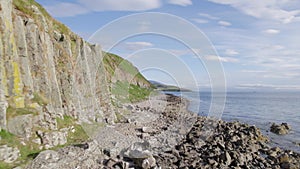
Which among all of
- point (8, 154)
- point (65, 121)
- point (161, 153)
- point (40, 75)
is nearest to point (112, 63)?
point (65, 121)

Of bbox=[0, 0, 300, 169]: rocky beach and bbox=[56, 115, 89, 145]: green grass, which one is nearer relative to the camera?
bbox=[0, 0, 300, 169]: rocky beach

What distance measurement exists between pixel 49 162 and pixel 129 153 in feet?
16.8

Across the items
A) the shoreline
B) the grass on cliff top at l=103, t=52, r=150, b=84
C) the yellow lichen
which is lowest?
the shoreline

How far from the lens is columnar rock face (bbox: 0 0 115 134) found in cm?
1733

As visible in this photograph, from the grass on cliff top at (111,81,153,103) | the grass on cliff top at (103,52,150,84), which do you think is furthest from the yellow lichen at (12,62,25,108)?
the grass on cliff top at (103,52,150,84)

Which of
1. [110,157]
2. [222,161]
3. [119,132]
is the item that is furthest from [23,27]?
[222,161]

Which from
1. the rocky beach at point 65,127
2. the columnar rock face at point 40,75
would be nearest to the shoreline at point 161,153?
the rocky beach at point 65,127

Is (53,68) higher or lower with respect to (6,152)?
higher

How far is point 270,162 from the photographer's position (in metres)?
22.8

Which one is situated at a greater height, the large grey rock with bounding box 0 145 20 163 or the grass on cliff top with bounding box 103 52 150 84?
the grass on cliff top with bounding box 103 52 150 84

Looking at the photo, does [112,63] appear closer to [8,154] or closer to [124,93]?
[124,93]

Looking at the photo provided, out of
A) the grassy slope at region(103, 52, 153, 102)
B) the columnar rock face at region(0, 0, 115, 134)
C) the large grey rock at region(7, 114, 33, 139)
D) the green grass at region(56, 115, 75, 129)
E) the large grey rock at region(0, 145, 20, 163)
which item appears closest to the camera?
the large grey rock at region(0, 145, 20, 163)

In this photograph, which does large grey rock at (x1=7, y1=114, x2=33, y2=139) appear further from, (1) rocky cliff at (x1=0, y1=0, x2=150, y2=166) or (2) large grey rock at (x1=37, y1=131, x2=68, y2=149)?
(2) large grey rock at (x1=37, y1=131, x2=68, y2=149)

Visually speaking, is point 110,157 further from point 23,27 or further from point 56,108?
point 23,27
